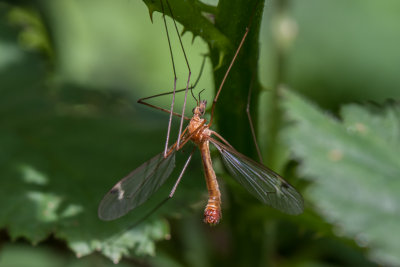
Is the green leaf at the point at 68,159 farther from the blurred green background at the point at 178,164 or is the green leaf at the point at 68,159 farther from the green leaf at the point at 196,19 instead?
the green leaf at the point at 196,19

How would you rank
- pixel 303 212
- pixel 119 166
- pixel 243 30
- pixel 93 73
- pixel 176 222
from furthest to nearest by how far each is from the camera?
pixel 93 73 < pixel 176 222 < pixel 119 166 < pixel 303 212 < pixel 243 30

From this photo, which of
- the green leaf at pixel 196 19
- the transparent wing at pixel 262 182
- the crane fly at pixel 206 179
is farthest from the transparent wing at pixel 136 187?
the green leaf at pixel 196 19

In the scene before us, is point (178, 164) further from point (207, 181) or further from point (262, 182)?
point (262, 182)

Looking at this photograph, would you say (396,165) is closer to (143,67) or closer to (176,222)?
(176,222)

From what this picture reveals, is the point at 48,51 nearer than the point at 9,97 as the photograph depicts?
No

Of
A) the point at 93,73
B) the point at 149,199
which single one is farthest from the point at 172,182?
the point at 93,73
